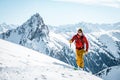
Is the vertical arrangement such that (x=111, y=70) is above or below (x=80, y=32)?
below

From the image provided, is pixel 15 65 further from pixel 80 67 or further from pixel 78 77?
pixel 80 67

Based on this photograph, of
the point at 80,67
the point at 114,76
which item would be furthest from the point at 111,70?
the point at 80,67

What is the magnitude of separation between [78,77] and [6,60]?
4842 mm

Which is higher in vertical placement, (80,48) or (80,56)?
(80,48)

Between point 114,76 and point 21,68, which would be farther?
point 114,76

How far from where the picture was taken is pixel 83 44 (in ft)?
65.1

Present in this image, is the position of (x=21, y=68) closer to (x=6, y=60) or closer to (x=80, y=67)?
(x=6, y=60)

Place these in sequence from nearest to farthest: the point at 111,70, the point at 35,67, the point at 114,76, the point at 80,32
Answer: the point at 35,67, the point at 80,32, the point at 114,76, the point at 111,70

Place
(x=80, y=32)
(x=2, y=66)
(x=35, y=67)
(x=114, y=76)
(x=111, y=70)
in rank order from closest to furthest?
1. (x=2, y=66)
2. (x=35, y=67)
3. (x=80, y=32)
4. (x=114, y=76)
5. (x=111, y=70)

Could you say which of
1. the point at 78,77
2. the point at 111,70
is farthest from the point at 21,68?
the point at 111,70

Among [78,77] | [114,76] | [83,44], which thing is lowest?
[114,76]

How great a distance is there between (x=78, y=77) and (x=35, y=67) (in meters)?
2.88

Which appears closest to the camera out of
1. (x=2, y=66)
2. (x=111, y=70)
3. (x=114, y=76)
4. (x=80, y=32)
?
(x=2, y=66)

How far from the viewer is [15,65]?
15.4 m
